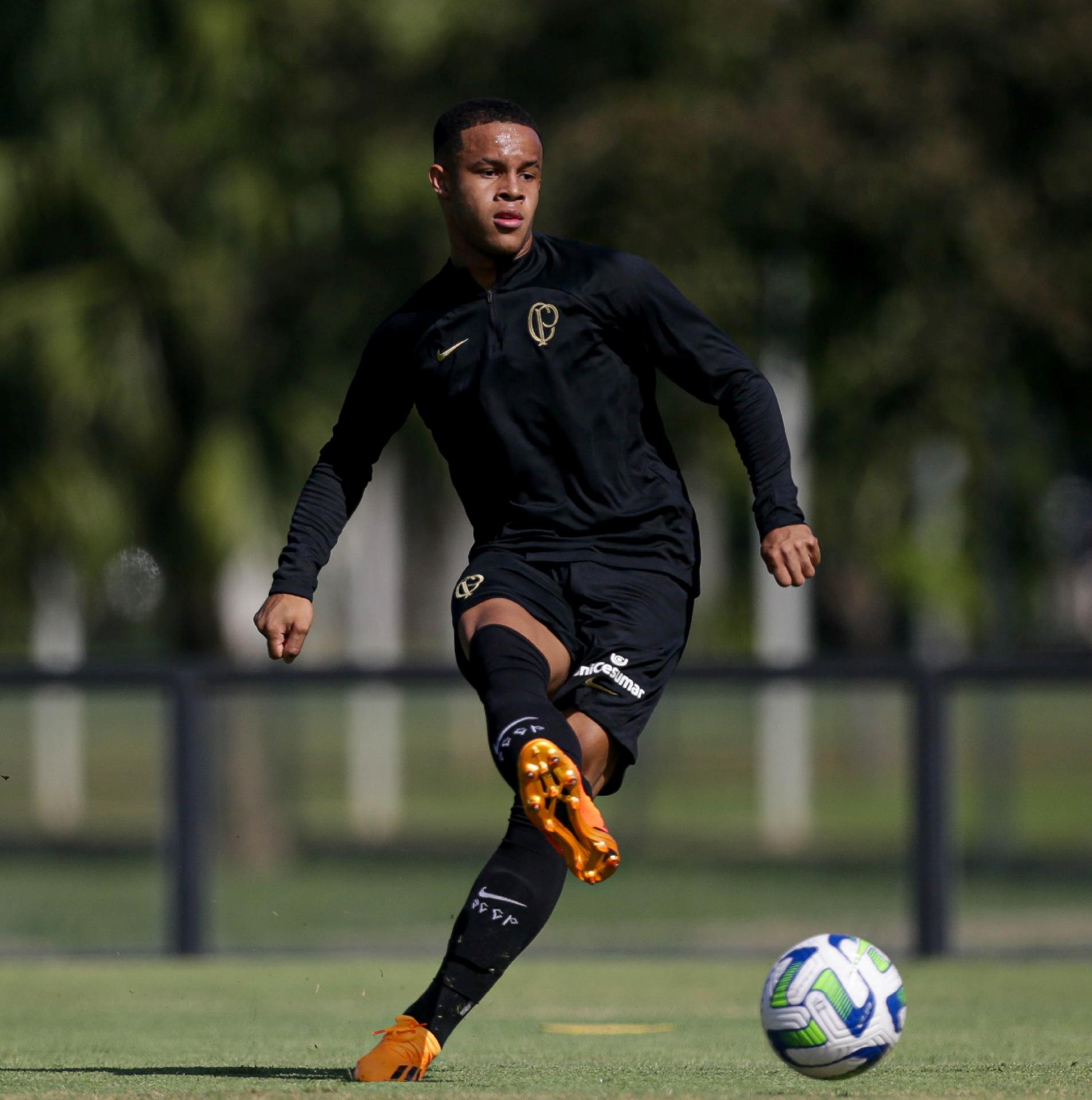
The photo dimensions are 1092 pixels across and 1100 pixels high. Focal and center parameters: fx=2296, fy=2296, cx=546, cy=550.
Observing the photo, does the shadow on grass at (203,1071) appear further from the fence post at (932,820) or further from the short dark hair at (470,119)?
the fence post at (932,820)

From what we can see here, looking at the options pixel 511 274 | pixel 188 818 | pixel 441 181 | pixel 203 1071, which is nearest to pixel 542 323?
pixel 511 274

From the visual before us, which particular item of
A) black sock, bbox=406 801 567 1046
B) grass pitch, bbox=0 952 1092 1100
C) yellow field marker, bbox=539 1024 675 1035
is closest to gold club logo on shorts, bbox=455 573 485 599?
black sock, bbox=406 801 567 1046

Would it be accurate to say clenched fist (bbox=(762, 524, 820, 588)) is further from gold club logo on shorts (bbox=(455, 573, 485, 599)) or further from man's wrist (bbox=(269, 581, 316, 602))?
man's wrist (bbox=(269, 581, 316, 602))

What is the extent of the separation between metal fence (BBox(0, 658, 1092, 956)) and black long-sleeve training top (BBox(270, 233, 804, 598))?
5690 mm

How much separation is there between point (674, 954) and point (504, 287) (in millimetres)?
6282

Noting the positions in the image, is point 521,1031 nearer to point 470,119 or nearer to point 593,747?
point 593,747

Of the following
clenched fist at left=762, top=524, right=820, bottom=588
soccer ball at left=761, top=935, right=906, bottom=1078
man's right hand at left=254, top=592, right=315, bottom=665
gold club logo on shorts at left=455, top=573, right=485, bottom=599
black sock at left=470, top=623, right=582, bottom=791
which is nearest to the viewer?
black sock at left=470, top=623, right=582, bottom=791

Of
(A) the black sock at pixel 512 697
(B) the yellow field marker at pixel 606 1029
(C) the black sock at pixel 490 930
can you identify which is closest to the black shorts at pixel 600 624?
(A) the black sock at pixel 512 697

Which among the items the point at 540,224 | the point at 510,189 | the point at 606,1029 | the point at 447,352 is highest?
the point at 540,224

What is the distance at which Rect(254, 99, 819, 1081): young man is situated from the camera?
17.8 ft

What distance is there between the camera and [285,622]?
5.71 m

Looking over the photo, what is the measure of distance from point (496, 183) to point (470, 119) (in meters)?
0.18

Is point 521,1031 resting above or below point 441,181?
below

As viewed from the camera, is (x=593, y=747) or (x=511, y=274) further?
(x=511, y=274)
